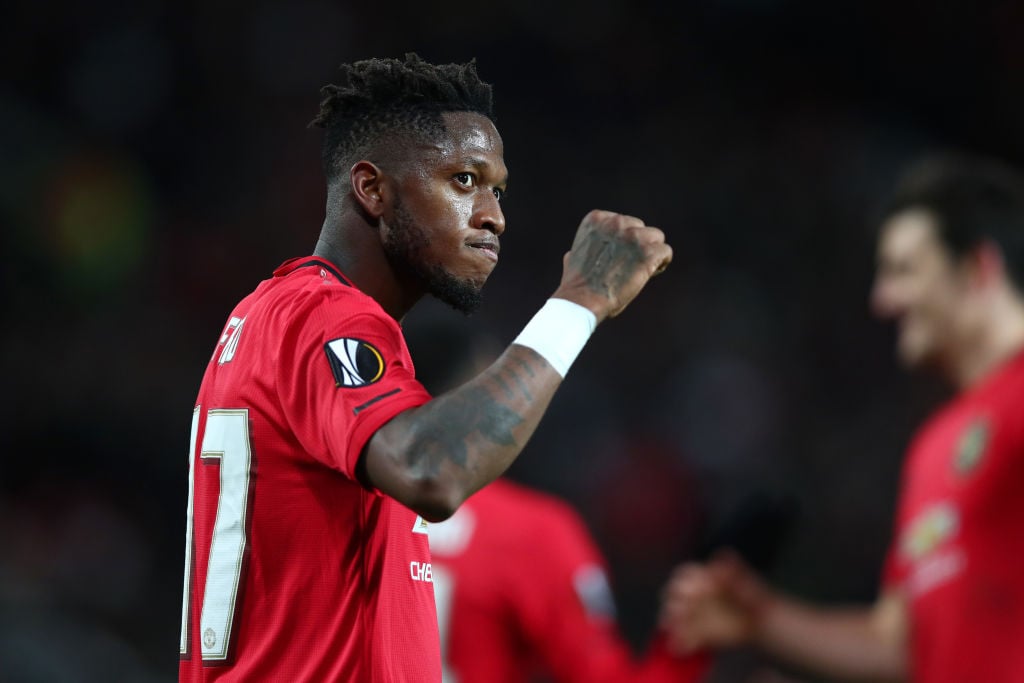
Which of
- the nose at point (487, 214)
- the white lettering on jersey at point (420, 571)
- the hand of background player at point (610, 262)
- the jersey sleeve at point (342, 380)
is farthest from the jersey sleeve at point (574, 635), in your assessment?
the jersey sleeve at point (342, 380)

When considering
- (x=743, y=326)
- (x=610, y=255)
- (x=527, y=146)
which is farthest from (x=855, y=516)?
(x=610, y=255)

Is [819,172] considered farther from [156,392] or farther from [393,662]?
[393,662]

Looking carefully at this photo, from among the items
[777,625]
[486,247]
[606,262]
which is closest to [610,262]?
[606,262]

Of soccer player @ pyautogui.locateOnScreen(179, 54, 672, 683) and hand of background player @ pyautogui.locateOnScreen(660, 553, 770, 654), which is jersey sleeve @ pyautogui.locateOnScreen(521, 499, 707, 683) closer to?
hand of background player @ pyautogui.locateOnScreen(660, 553, 770, 654)

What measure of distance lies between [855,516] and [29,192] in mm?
7624

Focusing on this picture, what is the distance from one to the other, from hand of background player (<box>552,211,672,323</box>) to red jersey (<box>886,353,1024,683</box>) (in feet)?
7.31

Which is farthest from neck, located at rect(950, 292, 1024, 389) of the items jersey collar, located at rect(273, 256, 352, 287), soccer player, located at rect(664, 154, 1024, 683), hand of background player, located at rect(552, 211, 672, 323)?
jersey collar, located at rect(273, 256, 352, 287)

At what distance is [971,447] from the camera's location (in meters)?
4.30

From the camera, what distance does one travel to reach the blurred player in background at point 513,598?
459cm

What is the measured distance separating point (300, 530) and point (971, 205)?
341 cm

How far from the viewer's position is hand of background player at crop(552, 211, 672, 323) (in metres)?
2.30

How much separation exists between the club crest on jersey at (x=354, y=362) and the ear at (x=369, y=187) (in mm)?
479

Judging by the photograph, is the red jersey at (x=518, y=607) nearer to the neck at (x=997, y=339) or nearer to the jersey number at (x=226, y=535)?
the neck at (x=997, y=339)

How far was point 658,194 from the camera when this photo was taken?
12.0 metres
